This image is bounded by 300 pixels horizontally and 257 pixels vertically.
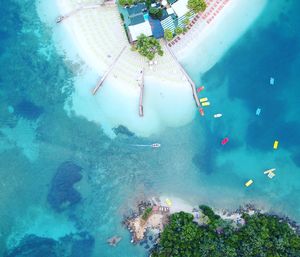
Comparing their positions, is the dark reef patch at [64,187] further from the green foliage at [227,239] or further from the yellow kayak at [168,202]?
the green foliage at [227,239]

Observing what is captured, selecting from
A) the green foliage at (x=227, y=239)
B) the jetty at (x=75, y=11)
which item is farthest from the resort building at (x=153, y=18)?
the green foliage at (x=227, y=239)

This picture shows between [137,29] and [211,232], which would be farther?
[137,29]

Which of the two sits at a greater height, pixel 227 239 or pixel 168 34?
pixel 168 34

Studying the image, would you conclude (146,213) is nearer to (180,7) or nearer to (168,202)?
(168,202)

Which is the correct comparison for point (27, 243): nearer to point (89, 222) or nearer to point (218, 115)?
point (89, 222)

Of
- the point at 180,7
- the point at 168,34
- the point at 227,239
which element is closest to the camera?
the point at 227,239

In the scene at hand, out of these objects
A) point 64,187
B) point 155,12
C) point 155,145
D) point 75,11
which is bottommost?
point 64,187

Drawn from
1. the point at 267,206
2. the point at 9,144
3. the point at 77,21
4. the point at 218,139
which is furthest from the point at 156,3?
the point at 267,206

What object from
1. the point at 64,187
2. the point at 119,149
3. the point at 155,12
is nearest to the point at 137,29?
the point at 155,12
